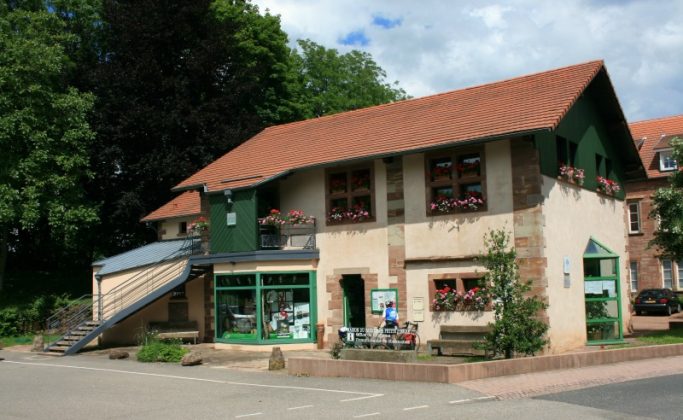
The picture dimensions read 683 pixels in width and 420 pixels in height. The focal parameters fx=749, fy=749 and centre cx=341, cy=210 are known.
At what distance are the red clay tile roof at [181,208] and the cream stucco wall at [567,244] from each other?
14287mm

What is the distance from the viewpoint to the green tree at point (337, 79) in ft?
156

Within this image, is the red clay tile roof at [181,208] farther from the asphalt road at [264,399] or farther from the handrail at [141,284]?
the asphalt road at [264,399]

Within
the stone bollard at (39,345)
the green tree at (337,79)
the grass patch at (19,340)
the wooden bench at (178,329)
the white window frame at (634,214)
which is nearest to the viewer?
the stone bollard at (39,345)

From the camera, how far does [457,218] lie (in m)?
20.0

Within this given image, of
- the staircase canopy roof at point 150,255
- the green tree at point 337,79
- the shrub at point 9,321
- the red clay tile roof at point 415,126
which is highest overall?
the green tree at point 337,79

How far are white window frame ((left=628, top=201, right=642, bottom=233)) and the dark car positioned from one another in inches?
210

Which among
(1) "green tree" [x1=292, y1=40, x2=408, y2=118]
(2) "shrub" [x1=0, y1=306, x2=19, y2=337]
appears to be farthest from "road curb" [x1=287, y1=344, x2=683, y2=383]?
(1) "green tree" [x1=292, y1=40, x2=408, y2=118]

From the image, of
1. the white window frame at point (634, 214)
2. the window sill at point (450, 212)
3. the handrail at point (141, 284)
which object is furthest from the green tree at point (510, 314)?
the white window frame at point (634, 214)

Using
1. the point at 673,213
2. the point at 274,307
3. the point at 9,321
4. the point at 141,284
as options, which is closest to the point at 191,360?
the point at 274,307

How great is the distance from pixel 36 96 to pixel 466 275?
19.6 meters

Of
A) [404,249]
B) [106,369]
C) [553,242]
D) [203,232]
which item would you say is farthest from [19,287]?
[553,242]

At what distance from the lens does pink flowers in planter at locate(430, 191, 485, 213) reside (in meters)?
19.6

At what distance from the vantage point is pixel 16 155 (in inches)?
1182

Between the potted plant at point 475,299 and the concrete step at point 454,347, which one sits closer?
the concrete step at point 454,347
